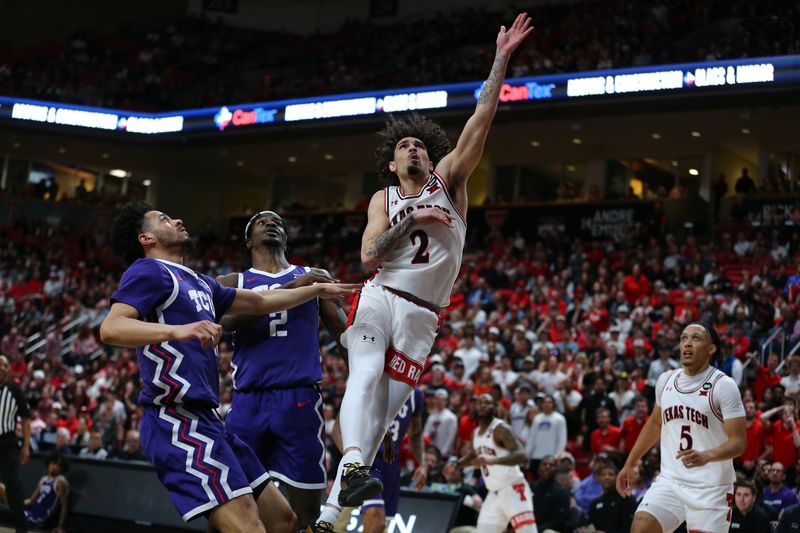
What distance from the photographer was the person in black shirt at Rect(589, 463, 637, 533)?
35.2ft

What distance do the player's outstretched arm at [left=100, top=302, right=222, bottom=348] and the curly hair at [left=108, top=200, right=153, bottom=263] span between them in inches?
32.2

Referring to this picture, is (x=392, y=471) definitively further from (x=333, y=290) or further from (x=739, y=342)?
(x=739, y=342)

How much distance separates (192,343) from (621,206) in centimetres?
2136

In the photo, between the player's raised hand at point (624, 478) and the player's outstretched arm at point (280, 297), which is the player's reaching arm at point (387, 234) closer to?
the player's outstretched arm at point (280, 297)

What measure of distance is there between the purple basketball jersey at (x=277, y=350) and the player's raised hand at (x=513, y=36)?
7.21ft

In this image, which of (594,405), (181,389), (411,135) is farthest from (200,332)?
(594,405)

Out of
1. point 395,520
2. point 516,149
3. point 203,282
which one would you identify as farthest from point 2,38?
point 203,282

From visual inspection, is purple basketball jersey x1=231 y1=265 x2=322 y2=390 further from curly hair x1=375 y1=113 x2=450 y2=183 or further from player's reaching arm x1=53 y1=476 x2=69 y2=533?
player's reaching arm x1=53 y1=476 x2=69 y2=533

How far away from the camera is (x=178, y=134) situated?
95.7 ft

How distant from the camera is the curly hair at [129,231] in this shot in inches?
227

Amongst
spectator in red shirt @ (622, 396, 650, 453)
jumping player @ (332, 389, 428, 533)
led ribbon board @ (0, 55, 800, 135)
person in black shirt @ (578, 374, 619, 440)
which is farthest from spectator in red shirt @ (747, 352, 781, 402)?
led ribbon board @ (0, 55, 800, 135)

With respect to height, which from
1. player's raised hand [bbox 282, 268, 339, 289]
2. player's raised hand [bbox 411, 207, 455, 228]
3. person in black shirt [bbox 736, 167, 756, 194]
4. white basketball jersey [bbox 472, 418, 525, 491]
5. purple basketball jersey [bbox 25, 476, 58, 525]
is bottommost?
purple basketball jersey [bbox 25, 476, 58, 525]

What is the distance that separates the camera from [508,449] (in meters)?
10.5

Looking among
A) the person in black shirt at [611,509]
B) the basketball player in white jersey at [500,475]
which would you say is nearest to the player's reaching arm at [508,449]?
the basketball player in white jersey at [500,475]
